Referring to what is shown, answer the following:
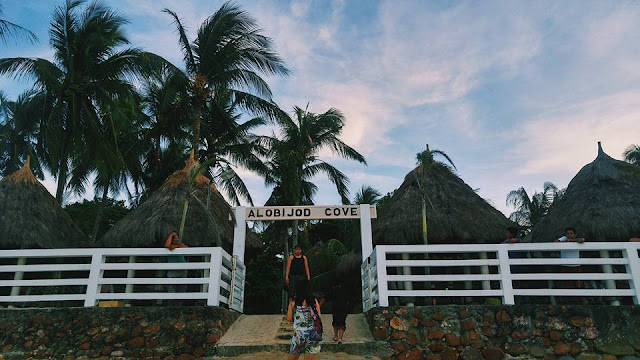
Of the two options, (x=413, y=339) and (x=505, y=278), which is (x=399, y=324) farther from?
(x=505, y=278)

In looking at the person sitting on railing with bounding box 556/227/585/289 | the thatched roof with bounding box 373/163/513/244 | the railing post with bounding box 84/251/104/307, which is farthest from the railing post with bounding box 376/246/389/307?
the railing post with bounding box 84/251/104/307

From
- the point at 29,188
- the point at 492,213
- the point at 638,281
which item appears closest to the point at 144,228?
the point at 29,188

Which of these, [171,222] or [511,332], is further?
[171,222]

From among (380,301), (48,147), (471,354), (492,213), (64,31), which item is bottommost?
(471,354)

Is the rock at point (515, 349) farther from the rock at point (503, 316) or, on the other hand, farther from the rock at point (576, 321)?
the rock at point (576, 321)

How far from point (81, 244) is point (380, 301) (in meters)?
7.36

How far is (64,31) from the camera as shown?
1409 centimetres

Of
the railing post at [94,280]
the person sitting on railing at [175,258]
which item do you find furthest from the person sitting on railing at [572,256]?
the railing post at [94,280]

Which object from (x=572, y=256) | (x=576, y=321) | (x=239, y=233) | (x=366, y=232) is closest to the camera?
(x=576, y=321)

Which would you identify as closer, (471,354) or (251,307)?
(471,354)

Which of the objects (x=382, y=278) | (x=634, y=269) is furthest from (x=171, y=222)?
(x=634, y=269)

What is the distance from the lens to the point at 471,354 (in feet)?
22.3

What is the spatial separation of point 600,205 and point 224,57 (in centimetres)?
1263

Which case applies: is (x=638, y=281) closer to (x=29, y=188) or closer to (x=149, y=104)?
(x=29, y=188)
